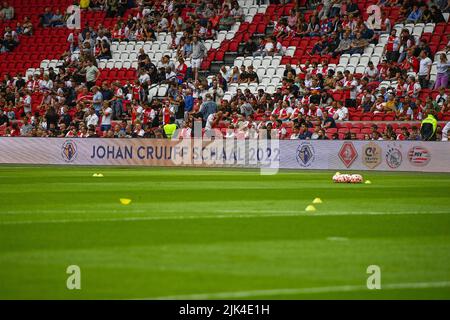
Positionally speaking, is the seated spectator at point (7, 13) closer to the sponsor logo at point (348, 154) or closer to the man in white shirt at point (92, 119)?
the man in white shirt at point (92, 119)

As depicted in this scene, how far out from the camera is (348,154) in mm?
31484

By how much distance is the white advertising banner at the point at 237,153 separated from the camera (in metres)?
30.3

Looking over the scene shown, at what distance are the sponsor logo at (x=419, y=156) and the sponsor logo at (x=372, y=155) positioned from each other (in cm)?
109

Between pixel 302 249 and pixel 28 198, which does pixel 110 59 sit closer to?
pixel 28 198

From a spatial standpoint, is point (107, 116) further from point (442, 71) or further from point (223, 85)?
point (442, 71)

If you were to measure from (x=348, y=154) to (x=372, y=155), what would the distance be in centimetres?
88

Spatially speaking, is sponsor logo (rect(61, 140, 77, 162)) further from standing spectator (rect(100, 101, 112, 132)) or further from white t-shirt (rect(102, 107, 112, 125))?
white t-shirt (rect(102, 107, 112, 125))

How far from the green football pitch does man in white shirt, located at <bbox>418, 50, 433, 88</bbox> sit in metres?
14.9

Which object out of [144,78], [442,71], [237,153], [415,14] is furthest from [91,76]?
[442,71]

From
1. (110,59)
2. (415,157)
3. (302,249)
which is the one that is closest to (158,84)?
(110,59)

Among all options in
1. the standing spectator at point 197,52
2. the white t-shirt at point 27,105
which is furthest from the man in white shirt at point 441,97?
the white t-shirt at point 27,105

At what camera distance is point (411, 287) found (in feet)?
28.1
